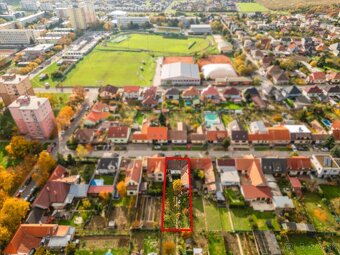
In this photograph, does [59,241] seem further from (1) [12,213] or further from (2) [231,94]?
(2) [231,94]

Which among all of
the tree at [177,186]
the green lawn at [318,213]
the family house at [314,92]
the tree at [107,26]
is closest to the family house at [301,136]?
the green lawn at [318,213]

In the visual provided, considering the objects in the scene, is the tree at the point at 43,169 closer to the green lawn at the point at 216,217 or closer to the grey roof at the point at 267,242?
the green lawn at the point at 216,217

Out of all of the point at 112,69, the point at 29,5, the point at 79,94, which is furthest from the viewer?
the point at 29,5

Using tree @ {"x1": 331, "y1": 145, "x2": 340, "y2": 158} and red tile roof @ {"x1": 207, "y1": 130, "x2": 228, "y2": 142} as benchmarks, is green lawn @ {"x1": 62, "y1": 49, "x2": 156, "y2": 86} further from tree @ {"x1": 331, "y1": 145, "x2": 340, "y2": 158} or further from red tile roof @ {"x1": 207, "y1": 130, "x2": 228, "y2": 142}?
tree @ {"x1": 331, "y1": 145, "x2": 340, "y2": 158}

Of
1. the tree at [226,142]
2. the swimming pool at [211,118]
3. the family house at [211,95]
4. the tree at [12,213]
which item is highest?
the family house at [211,95]

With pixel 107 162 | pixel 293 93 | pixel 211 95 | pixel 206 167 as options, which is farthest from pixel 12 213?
pixel 293 93

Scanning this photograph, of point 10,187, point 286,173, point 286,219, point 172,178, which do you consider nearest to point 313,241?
point 286,219
